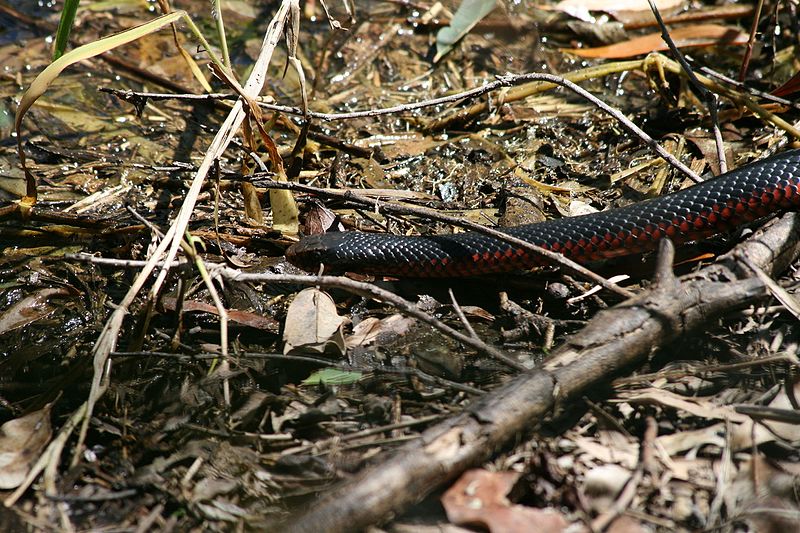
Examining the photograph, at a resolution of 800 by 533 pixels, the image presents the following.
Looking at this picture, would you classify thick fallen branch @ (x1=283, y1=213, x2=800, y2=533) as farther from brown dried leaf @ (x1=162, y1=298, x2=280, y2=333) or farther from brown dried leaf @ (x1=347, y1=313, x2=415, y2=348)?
brown dried leaf @ (x1=162, y1=298, x2=280, y2=333)

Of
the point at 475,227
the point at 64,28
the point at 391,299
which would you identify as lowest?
the point at 391,299

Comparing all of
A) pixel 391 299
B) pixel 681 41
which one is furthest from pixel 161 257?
pixel 681 41

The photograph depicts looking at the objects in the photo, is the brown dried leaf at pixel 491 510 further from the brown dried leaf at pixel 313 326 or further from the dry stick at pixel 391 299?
the brown dried leaf at pixel 313 326

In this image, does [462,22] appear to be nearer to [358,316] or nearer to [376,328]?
[358,316]

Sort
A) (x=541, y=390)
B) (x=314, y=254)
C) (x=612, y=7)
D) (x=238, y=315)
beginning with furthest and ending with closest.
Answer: (x=612, y=7)
(x=314, y=254)
(x=238, y=315)
(x=541, y=390)

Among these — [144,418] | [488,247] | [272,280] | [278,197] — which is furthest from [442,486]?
[278,197]

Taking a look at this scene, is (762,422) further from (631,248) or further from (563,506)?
(631,248)

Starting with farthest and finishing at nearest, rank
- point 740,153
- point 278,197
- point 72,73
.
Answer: point 72,73 → point 740,153 → point 278,197
